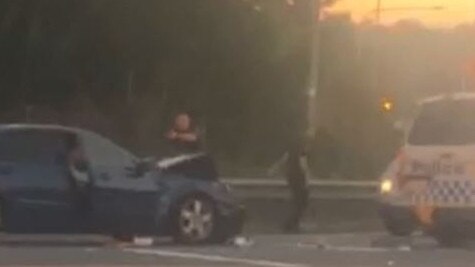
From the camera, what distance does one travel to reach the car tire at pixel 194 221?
21.6m

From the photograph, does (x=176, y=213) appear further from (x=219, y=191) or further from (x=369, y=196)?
→ (x=369, y=196)

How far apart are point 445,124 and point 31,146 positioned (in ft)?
15.4

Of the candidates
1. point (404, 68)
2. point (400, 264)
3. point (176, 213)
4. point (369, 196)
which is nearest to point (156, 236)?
point (176, 213)

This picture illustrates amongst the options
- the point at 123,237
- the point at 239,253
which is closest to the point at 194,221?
the point at 123,237

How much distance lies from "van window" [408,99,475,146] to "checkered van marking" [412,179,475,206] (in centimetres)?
52

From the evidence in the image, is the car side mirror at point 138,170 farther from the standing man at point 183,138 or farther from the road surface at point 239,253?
the standing man at point 183,138

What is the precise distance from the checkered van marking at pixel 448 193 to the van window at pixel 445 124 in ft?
1.71

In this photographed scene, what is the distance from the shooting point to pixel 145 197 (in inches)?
851

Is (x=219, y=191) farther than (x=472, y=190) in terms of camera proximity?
Yes

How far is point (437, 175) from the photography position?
20344 mm

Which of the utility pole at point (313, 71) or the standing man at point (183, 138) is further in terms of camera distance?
the utility pole at point (313, 71)

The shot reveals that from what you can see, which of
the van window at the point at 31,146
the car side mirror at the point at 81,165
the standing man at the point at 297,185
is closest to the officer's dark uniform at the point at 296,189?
the standing man at the point at 297,185

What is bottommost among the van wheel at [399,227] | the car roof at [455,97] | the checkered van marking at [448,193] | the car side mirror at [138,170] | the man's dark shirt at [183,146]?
the van wheel at [399,227]

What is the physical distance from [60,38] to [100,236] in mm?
17151
